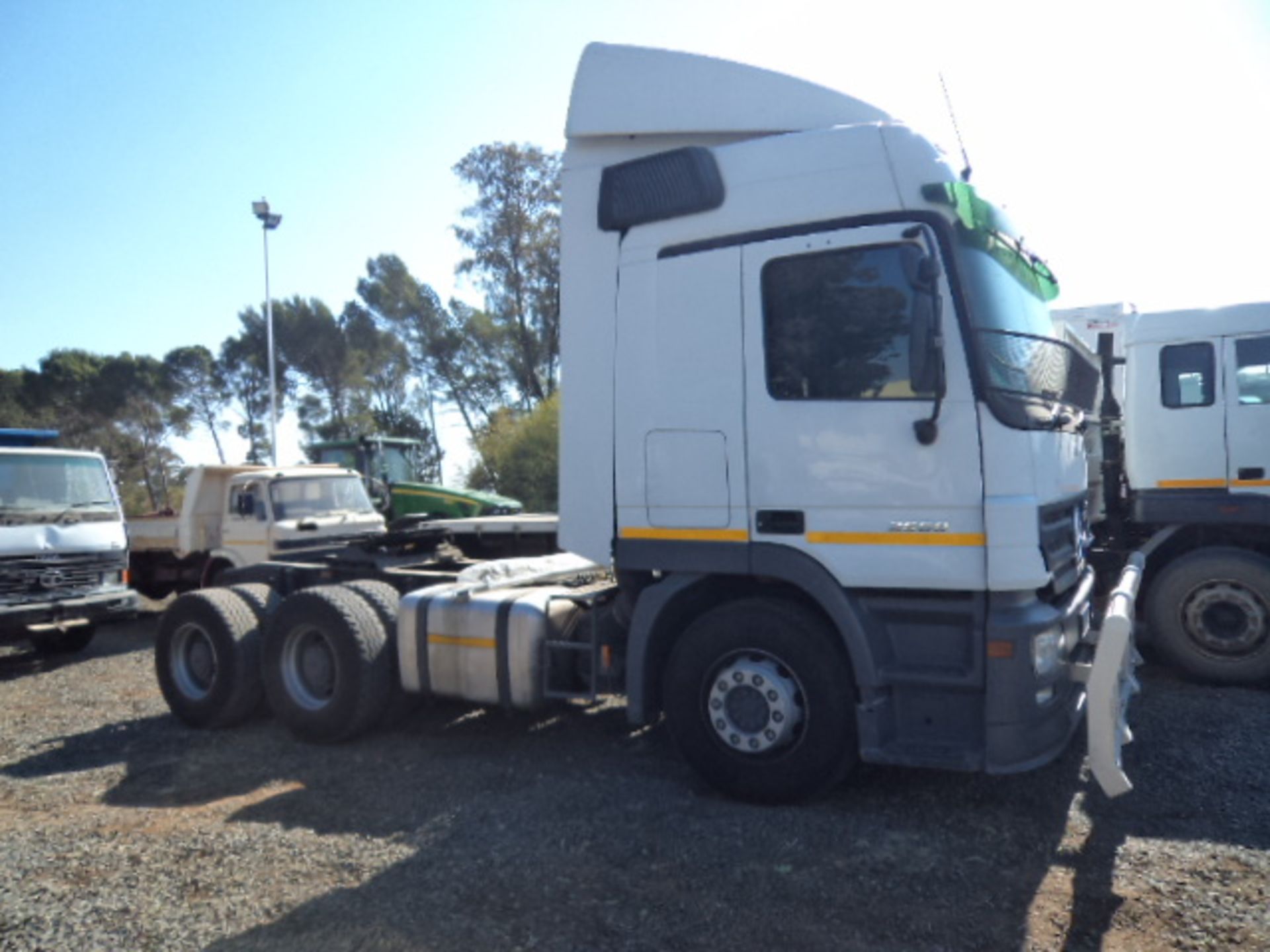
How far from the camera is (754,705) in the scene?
4.70 metres

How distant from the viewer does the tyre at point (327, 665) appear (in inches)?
240

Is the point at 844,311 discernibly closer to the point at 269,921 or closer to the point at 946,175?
the point at 946,175

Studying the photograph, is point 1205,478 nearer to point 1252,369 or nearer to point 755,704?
point 1252,369

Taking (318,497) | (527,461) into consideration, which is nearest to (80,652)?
(318,497)

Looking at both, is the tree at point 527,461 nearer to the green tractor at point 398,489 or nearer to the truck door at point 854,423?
the green tractor at point 398,489

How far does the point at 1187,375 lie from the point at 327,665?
6.75 metres

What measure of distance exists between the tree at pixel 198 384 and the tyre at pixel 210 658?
3290 cm

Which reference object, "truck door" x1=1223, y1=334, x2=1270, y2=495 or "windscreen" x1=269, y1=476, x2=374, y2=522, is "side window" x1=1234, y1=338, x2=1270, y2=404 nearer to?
"truck door" x1=1223, y1=334, x2=1270, y2=495

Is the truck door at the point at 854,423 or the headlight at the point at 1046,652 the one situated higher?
the truck door at the point at 854,423

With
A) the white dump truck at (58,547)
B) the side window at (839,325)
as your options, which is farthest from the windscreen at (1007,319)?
the white dump truck at (58,547)

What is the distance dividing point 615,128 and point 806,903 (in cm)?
382

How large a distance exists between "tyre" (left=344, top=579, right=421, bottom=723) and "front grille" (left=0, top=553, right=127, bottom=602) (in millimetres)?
5148

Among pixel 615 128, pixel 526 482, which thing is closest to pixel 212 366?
pixel 526 482

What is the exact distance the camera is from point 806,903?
12.3 feet
